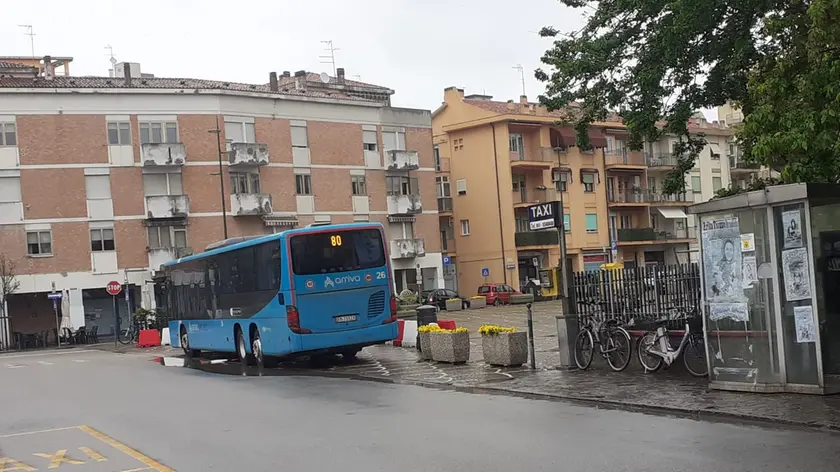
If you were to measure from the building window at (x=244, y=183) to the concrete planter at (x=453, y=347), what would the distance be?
3993cm

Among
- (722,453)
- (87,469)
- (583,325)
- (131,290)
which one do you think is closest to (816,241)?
(722,453)

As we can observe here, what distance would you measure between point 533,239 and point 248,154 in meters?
23.2

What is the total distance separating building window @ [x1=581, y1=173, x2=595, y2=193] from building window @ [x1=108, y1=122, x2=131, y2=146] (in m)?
35.7

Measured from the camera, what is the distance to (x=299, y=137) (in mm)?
62531

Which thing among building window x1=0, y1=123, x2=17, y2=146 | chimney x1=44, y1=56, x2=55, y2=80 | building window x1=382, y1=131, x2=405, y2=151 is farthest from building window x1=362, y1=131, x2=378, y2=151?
building window x1=0, y1=123, x2=17, y2=146

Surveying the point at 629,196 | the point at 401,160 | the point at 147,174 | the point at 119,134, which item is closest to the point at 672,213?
the point at 629,196

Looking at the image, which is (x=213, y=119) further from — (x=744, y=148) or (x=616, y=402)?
(x=616, y=402)

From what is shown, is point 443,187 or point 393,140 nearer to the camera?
point 393,140

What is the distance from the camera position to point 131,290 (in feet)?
186

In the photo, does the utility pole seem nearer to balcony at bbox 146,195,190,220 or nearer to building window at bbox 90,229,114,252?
balcony at bbox 146,195,190,220

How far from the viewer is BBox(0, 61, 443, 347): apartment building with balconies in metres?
54.2

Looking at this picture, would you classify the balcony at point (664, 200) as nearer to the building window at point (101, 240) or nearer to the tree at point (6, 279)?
the building window at point (101, 240)

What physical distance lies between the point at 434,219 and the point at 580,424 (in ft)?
190

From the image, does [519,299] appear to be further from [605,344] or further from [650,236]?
[605,344]
